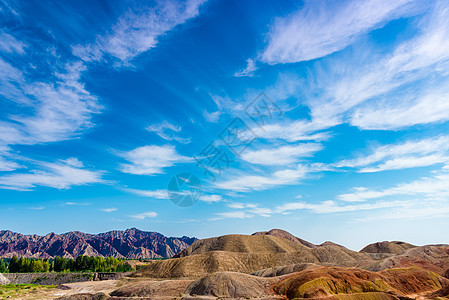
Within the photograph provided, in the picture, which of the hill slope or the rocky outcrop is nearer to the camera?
the rocky outcrop

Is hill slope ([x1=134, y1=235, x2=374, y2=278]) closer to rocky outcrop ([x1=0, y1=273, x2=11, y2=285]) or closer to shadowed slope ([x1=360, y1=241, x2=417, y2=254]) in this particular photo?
shadowed slope ([x1=360, y1=241, x2=417, y2=254])

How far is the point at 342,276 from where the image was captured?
5156 cm

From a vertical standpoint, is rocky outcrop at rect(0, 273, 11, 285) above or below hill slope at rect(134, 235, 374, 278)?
below

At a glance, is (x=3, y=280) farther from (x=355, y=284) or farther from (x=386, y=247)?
(x=386, y=247)

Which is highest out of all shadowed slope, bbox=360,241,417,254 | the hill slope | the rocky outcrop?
shadowed slope, bbox=360,241,417,254

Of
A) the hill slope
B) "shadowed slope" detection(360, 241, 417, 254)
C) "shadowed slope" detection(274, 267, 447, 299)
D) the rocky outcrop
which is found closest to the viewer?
"shadowed slope" detection(274, 267, 447, 299)

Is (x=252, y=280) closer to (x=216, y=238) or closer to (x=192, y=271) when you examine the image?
(x=192, y=271)

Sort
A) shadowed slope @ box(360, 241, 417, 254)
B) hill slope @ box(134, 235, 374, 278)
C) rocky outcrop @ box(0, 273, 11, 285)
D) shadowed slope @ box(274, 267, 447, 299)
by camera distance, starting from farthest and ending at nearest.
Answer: shadowed slope @ box(360, 241, 417, 254), hill slope @ box(134, 235, 374, 278), rocky outcrop @ box(0, 273, 11, 285), shadowed slope @ box(274, 267, 447, 299)

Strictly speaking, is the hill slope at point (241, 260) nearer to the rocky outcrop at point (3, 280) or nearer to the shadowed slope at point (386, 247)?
the shadowed slope at point (386, 247)

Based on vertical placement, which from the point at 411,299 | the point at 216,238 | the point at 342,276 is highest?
the point at 216,238

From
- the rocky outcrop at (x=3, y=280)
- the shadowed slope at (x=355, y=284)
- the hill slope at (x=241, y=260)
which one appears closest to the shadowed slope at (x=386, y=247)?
the hill slope at (x=241, y=260)

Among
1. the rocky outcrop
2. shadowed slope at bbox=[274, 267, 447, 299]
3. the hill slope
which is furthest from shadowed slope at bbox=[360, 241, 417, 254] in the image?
the rocky outcrop

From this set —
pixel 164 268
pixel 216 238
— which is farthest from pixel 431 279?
pixel 216 238

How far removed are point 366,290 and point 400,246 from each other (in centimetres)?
15988
